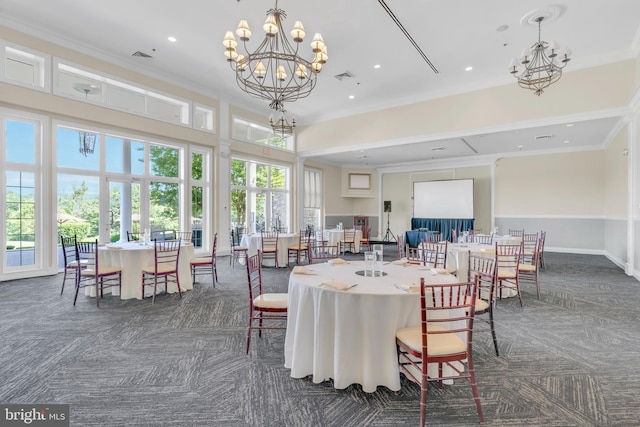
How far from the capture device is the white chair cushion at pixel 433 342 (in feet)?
6.94

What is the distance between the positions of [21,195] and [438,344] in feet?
25.8

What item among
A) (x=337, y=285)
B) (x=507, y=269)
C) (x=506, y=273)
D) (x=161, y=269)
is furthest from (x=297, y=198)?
(x=337, y=285)

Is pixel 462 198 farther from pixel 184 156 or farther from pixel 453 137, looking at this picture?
pixel 184 156

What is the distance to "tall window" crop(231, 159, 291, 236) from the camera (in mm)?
10375

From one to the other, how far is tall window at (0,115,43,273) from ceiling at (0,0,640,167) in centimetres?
194

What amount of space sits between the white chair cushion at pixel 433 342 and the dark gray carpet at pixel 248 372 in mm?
474

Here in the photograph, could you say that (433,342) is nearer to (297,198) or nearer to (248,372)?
(248,372)

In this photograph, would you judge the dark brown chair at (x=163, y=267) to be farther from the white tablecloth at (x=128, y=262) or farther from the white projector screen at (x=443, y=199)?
the white projector screen at (x=443, y=199)

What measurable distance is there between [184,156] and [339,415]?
8.20 metres

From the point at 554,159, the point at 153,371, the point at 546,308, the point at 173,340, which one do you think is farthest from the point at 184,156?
the point at 554,159

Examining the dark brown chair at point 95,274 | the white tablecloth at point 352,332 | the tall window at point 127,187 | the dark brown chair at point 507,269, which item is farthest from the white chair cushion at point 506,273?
the tall window at point 127,187

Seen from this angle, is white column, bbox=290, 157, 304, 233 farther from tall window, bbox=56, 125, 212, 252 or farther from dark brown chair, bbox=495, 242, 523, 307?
dark brown chair, bbox=495, 242, 523, 307

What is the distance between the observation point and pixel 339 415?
219 cm

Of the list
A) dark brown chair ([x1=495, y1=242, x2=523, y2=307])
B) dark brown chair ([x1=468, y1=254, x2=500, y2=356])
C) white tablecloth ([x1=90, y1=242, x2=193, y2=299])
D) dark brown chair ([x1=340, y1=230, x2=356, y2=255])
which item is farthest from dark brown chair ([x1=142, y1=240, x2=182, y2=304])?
dark brown chair ([x1=340, y1=230, x2=356, y2=255])
